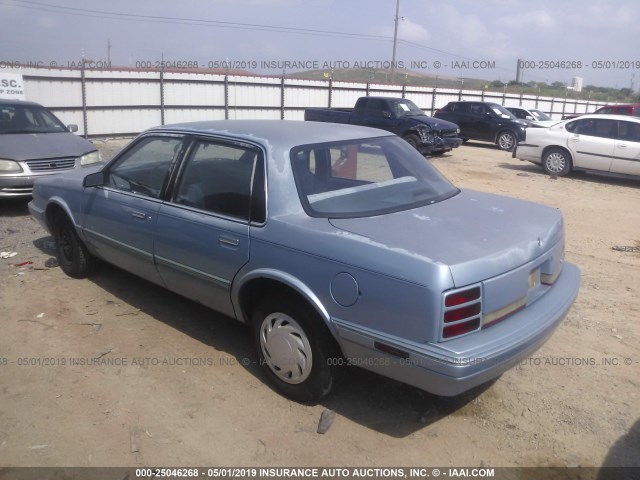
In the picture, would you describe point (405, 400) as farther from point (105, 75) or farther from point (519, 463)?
point (105, 75)

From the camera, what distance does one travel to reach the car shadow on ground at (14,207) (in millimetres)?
8211

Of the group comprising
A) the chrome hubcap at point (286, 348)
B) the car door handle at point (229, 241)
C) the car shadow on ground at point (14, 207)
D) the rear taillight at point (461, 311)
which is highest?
the car door handle at point (229, 241)

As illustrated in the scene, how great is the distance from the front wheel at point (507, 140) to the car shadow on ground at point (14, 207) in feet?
50.4

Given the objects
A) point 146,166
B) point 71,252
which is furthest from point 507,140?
point 146,166

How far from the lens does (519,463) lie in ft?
9.97

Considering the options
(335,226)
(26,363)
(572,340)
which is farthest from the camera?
(572,340)

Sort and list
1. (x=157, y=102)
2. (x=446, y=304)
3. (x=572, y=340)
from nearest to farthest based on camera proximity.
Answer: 1. (x=446, y=304)
2. (x=572, y=340)
3. (x=157, y=102)

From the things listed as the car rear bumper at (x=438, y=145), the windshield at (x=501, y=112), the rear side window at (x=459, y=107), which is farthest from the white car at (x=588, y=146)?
the rear side window at (x=459, y=107)

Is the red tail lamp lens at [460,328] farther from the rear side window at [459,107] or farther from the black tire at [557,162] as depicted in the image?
the rear side window at [459,107]

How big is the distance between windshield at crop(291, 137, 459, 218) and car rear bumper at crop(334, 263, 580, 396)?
0.84 meters

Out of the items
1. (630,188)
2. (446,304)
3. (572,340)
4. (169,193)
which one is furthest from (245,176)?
(630,188)

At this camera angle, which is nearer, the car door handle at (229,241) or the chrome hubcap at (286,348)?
the chrome hubcap at (286,348)

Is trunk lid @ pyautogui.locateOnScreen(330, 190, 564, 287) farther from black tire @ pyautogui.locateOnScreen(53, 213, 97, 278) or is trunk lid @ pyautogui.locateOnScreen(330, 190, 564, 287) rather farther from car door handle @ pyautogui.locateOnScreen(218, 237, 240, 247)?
black tire @ pyautogui.locateOnScreen(53, 213, 97, 278)

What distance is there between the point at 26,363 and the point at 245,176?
81.9 inches
